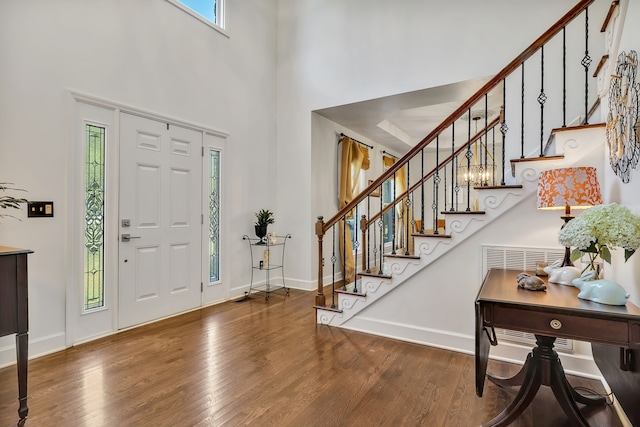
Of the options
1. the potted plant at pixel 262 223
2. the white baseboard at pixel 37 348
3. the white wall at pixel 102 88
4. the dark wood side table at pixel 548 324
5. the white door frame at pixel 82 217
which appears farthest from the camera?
the potted plant at pixel 262 223

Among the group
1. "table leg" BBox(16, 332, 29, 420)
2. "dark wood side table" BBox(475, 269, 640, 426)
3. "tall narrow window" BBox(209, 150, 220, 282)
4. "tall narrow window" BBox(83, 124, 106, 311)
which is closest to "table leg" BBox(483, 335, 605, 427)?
"dark wood side table" BBox(475, 269, 640, 426)

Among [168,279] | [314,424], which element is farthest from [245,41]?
[314,424]

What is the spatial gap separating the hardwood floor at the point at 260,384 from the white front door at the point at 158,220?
500 mm

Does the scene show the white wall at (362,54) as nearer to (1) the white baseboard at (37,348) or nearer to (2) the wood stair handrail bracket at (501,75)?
(2) the wood stair handrail bracket at (501,75)

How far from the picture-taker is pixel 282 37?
17.6 ft

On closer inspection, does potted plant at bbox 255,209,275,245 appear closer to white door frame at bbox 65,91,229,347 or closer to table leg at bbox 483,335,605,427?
white door frame at bbox 65,91,229,347

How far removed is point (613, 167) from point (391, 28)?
3.25m

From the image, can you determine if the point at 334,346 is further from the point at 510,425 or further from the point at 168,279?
the point at 168,279

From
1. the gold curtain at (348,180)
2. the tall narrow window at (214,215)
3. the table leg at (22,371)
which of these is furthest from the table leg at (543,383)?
the gold curtain at (348,180)

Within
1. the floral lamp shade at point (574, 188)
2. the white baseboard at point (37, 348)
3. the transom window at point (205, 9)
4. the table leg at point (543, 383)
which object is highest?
the transom window at point (205, 9)

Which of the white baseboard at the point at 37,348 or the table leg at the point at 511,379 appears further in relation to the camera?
the white baseboard at the point at 37,348

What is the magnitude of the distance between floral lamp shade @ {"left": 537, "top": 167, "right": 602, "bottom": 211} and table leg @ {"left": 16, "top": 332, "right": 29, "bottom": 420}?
10.1 feet

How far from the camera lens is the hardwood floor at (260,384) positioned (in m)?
1.96

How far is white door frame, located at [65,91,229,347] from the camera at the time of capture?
9.93ft
